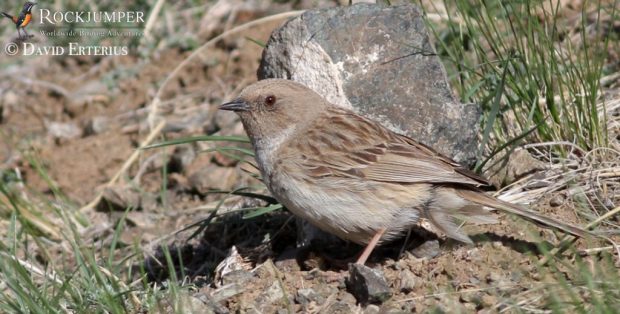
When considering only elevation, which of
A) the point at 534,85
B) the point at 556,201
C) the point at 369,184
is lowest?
the point at 556,201

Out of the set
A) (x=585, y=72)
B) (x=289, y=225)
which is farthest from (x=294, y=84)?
(x=585, y=72)

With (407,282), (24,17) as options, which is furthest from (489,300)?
(24,17)

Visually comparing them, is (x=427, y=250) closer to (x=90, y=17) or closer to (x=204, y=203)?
(x=204, y=203)

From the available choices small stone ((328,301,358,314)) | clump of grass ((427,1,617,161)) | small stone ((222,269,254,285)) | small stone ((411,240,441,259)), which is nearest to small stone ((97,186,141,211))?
small stone ((222,269,254,285))

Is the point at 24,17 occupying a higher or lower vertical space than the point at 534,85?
higher

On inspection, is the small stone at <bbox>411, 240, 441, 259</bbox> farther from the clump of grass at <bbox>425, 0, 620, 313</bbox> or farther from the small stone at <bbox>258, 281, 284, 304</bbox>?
the small stone at <bbox>258, 281, 284, 304</bbox>

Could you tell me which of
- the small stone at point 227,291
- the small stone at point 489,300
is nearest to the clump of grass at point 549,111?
the small stone at point 489,300
